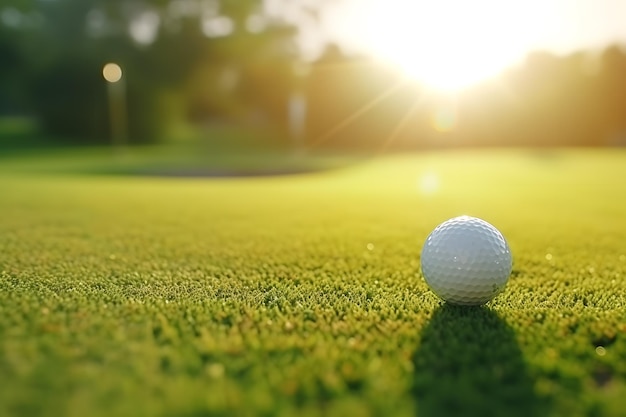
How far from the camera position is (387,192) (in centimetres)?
880

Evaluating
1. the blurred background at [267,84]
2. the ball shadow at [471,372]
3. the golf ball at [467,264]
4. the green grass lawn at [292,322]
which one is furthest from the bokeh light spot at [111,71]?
the ball shadow at [471,372]

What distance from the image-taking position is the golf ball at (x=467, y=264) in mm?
2789

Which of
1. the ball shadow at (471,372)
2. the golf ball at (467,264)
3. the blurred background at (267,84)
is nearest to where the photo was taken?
the ball shadow at (471,372)

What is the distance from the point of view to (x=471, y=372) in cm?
204

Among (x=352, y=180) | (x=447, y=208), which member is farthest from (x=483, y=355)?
(x=352, y=180)

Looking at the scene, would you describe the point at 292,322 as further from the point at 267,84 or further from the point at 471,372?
the point at 267,84

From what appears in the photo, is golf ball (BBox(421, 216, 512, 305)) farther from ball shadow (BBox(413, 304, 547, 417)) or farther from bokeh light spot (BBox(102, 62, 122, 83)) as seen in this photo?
bokeh light spot (BBox(102, 62, 122, 83))

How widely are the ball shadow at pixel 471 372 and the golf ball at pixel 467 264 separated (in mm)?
189

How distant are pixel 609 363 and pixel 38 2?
32.1 m

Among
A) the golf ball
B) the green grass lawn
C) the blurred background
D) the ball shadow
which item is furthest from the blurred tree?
the ball shadow

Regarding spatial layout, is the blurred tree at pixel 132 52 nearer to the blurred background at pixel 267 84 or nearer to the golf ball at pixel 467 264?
the blurred background at pixel 267 84

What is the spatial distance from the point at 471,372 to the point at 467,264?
2.86 feet

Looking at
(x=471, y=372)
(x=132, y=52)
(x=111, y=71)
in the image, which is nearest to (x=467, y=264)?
(x=471, y=372)

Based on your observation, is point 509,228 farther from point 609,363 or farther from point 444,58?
point 444,58
